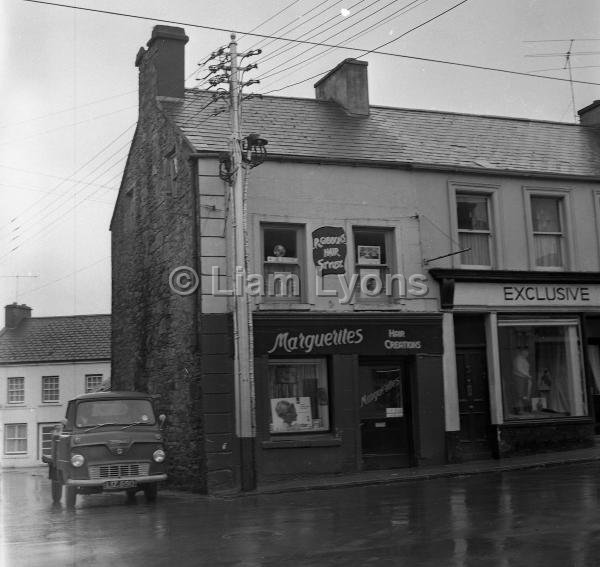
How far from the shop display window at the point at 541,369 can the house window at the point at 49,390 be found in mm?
32515

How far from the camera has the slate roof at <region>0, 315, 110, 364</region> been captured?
47188 mm

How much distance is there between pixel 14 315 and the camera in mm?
49750

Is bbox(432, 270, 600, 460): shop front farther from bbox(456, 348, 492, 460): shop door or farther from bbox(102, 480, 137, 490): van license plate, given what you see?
bbox(102, 480, 137, 490): van license plate

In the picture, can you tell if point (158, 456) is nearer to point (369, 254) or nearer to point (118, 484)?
point (118, 484)

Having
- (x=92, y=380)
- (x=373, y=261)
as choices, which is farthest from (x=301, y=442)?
(x=92, y=380)

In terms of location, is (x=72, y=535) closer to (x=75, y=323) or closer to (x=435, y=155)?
(x=435, y=155)

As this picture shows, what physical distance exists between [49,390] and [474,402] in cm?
3248

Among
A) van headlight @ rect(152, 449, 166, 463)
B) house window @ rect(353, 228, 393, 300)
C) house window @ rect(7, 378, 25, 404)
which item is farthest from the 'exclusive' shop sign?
house window @ rect(7, 378, 25, 404)

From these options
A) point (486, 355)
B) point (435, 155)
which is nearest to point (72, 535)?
point (486, 355)

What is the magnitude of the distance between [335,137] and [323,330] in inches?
202

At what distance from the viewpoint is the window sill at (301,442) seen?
17672 millimetres

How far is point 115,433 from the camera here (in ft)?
50.9

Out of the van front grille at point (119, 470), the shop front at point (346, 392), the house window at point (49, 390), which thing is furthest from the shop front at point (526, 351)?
the house window at point (49, 390)

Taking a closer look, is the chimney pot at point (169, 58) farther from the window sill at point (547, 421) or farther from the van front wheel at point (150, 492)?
the window sill at point (547, 421)
